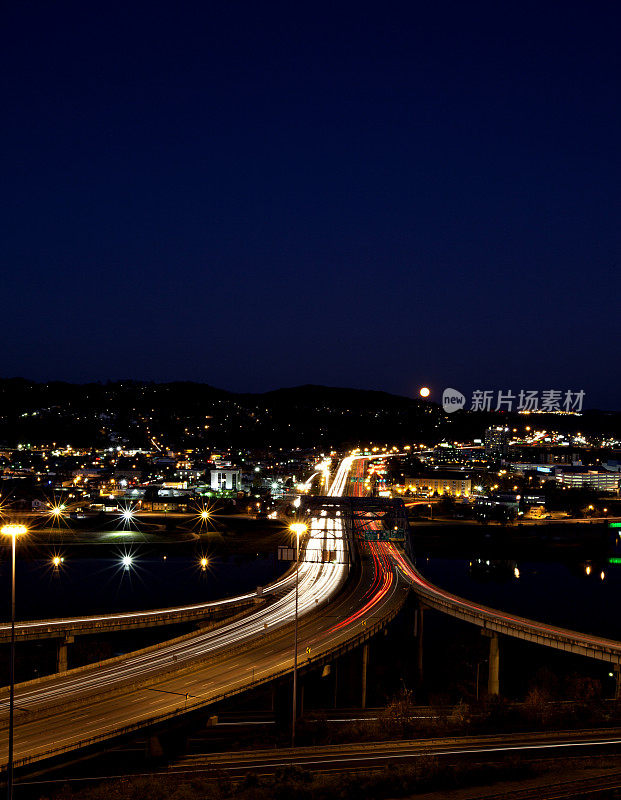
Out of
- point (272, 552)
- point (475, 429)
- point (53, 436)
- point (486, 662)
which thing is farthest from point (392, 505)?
point (475, 429)

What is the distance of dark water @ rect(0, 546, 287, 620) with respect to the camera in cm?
1819

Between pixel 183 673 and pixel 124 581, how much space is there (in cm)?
1263

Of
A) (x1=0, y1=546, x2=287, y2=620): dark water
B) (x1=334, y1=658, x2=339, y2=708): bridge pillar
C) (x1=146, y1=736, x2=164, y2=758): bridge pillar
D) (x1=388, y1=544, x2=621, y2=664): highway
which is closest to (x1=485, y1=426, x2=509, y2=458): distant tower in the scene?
(x1=0, y1=546, x2=287, y2=620): dark water

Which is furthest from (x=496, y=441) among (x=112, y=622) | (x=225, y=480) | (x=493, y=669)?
(x=112, y=622)

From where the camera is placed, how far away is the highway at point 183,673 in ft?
24.8

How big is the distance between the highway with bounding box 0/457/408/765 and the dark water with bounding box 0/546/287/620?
5.43 metres

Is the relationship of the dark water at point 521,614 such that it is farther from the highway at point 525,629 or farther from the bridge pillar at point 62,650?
the bridge pillar at point 62,650

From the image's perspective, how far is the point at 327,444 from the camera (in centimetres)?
8131

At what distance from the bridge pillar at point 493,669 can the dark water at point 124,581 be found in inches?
350

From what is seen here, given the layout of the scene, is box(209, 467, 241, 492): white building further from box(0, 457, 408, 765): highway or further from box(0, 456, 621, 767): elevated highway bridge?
box(0, 457, 408, 765): highway

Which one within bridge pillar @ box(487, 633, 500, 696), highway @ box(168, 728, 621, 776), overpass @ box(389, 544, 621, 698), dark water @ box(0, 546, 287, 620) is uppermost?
overpass @ box(389, 544, 621, 698)

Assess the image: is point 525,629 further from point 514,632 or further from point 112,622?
point 112,622

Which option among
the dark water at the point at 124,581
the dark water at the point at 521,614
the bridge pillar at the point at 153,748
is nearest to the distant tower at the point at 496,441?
the dark water at the point at 521,614

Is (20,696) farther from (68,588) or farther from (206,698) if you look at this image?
(68,588)
